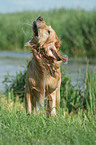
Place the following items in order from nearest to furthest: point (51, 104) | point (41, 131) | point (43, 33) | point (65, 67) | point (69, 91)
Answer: point (41, 131) < point (43, 33) < point (51, 104) < point (65, 67) < point (69, 91)

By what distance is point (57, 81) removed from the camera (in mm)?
3426

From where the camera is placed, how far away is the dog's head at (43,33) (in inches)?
121

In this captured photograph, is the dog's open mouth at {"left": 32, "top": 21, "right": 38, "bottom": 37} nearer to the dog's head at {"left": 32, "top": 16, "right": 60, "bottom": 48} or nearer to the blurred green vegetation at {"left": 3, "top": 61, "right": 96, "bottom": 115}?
the dog's head at {"left": 32, "top": 16, "right": 60, "bottom": 48}

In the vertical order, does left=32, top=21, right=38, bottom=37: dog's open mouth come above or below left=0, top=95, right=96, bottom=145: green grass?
above

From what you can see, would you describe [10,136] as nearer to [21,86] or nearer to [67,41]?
[21,86]

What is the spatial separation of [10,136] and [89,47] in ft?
35.2

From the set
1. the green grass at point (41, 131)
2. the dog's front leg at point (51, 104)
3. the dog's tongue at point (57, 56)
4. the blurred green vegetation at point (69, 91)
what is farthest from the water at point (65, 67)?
the green grass at point (41, 131)

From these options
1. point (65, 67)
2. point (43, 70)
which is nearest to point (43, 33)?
point (43, 70)

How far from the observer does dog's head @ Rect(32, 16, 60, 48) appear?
308 cm

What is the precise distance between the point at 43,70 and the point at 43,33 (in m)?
0.51

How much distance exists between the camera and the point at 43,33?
3123 millimetres

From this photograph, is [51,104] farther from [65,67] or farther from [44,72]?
[65,67]

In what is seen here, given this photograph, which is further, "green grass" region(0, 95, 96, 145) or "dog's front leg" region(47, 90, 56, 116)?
"dog's front leg" region(47, 90, 56, 116)

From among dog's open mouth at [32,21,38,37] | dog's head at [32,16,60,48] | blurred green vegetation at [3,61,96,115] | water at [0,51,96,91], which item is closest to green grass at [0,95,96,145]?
dog's head at [32,16,60,48]
